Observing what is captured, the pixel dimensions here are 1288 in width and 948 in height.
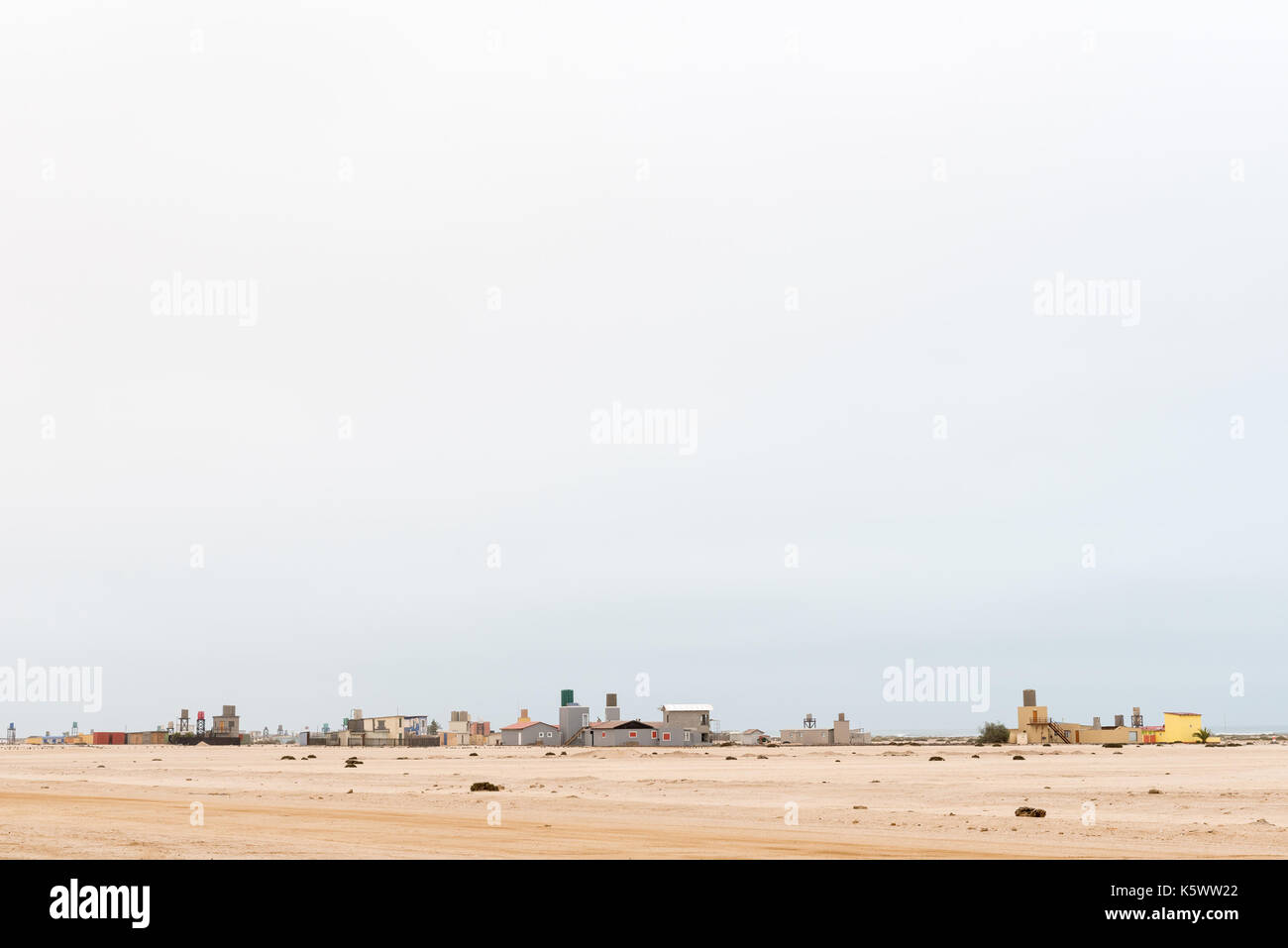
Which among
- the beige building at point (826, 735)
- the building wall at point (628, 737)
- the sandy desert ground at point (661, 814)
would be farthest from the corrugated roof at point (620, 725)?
the sandy desert ground at point (661, 814)

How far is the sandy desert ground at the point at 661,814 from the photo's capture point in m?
22.9

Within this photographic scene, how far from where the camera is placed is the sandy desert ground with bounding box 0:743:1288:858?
22859 mm

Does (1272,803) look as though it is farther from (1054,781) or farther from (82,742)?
(82,742)

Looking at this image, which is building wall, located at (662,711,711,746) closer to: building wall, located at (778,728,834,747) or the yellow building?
building wall, located at (778,728,834,747)

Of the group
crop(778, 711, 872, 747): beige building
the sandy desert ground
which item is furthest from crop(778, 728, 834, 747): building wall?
the sandy desert ground

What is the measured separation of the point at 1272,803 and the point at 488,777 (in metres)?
34.9

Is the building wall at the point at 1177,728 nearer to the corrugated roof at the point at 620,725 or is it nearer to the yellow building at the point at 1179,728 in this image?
the yellow building at the point at 1179,728

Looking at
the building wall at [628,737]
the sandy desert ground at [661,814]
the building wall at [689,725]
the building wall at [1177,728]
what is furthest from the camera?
the building wall at [1177,728]

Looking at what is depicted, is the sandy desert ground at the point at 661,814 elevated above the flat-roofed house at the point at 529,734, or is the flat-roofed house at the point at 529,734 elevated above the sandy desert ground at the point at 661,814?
the sandy desert ground at the point at 661,814

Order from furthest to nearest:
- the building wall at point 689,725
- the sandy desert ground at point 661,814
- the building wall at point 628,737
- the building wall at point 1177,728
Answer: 1. the building wall at point 1177,728
2. the building wall at point 689,725
3. the building wall at point 628,737
4. the sandy desert ground at point 661,814

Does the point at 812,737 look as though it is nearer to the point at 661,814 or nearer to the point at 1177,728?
the point at 1177,728
